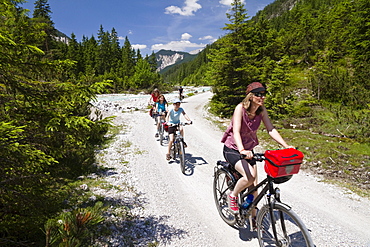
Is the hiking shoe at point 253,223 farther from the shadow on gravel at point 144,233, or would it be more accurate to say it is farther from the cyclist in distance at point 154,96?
the cyclist in distance at point 154,96

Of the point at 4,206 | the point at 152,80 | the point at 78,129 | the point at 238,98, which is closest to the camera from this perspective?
the point at 4,206

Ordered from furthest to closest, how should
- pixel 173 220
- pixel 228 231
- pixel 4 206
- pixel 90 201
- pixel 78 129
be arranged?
pixel 90 201, pixel 173 220, pixel 228 231, pixel 78 129, pixel 4 206

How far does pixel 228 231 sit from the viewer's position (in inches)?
166

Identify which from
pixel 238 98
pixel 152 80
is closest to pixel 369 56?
pixel 238 98

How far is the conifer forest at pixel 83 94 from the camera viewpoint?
304cm

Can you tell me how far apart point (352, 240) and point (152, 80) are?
51.7 metres

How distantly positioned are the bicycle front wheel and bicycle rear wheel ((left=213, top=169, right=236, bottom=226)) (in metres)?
0.76

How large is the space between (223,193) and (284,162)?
2.16m

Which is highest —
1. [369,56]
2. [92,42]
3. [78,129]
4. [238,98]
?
[92,42]

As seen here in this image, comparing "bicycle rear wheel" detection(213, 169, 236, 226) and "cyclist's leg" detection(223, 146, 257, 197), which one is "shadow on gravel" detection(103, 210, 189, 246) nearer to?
"bicycle rear wheel" detection(213, 169, 236, 226)

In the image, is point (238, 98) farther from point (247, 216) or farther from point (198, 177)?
point (247, 216)

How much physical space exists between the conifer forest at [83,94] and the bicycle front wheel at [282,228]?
252 centimetres

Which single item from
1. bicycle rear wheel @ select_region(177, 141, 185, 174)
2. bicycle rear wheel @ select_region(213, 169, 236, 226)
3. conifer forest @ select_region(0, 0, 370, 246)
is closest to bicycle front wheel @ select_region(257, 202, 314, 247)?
bicycle rear wheel @ select_region(213, 169, 236, 226)

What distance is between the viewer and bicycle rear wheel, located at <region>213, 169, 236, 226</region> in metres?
4.30
